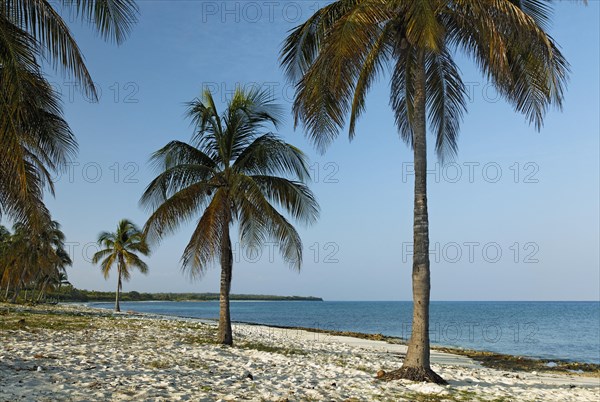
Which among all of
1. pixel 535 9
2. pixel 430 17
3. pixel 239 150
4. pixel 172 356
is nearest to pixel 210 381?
pixel 172 356

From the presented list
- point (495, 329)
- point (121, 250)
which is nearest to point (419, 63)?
point (121, 250)

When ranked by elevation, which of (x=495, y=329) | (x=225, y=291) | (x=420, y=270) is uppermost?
(x=420, y=270)

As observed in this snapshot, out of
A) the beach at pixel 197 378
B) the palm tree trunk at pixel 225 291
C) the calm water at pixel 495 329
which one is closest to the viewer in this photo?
the beach at pixel 197 378

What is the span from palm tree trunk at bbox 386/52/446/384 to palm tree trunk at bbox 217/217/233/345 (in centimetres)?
683

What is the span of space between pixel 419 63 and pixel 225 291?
29.9 feet

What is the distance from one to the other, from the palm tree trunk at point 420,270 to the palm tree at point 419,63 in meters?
0.02

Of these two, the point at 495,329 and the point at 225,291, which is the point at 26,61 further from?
the point at 495,329

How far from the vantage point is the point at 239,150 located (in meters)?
16.1

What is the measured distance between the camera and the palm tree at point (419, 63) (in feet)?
32.1

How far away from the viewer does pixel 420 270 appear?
10281mm

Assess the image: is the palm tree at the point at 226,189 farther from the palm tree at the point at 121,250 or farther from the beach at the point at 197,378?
the palm tree at the point at 121,250

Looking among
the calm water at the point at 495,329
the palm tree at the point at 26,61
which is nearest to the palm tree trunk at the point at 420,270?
the palm tree at the point at 26,61

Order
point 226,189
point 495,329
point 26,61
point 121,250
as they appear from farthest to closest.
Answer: point 495,329
point 121,250
point 226,189
point 26,61

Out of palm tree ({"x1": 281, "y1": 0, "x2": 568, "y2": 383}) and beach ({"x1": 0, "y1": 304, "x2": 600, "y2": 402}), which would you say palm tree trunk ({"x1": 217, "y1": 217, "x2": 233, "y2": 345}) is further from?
palm tree ({"x1": 281, "y1": 0, "x2": 568, "y2": 383})
